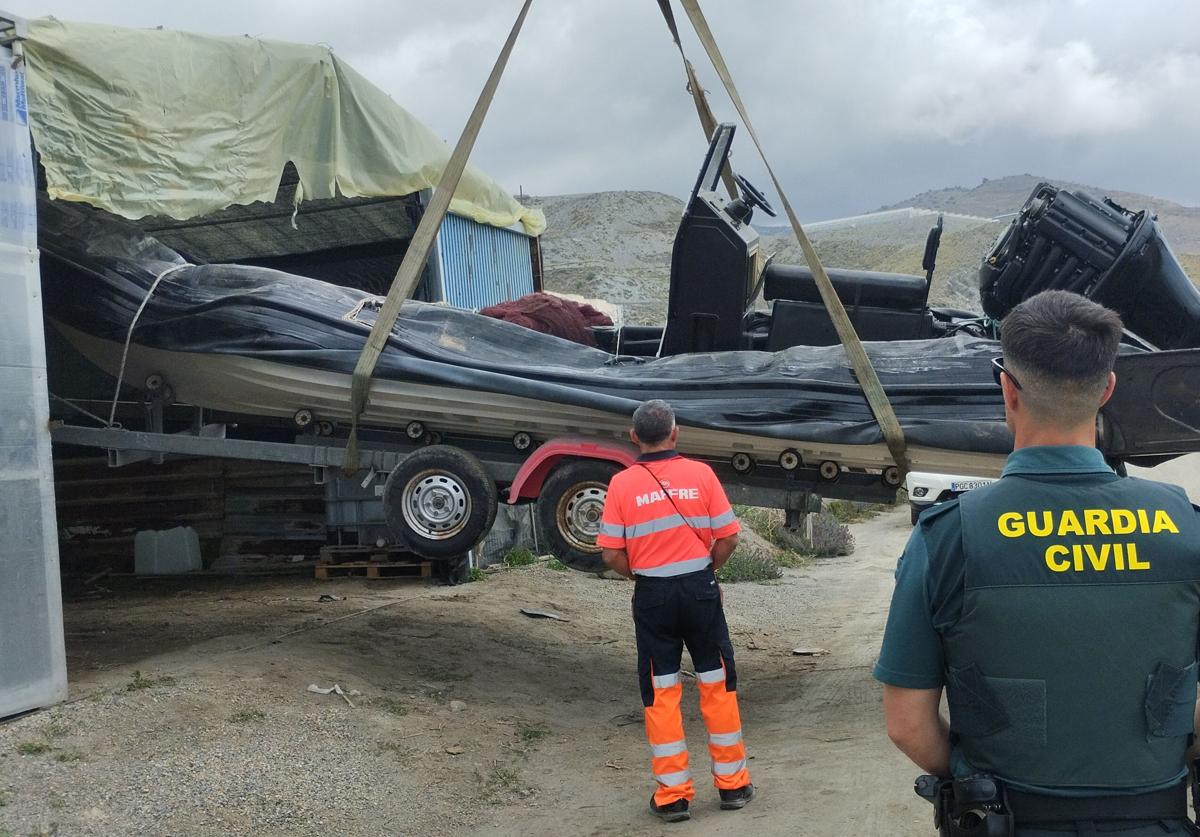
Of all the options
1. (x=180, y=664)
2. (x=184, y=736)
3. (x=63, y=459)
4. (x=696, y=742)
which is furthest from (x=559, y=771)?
(x=63, y=459)

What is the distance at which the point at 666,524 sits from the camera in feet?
15.7

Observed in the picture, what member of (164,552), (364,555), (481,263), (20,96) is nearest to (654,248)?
(481,263)

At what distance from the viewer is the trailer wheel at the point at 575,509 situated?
19.6 ft

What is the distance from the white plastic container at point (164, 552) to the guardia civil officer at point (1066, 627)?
10.6 metres

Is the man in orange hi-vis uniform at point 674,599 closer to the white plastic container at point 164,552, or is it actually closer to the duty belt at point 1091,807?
the duty belt at point 1091,807

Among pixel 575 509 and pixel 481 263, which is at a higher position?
pixel 481 263

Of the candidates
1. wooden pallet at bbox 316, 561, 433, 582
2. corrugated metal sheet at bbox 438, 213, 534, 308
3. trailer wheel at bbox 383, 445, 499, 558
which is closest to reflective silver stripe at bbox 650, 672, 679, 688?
trailer wheel at bbox 383, 445, 499, 558

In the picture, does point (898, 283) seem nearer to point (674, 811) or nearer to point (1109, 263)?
point (1109, 263)

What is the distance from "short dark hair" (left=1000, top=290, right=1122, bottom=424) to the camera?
1972 mm

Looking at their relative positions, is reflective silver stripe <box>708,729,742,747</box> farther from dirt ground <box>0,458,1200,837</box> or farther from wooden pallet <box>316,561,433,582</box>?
wooden pallet <box>316,561,433,582</box>

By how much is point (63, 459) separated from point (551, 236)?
124 ft

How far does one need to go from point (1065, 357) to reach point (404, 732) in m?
4.54

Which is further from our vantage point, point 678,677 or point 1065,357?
point 678,677

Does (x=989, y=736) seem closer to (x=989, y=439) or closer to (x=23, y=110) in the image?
(x=989, y=439)
